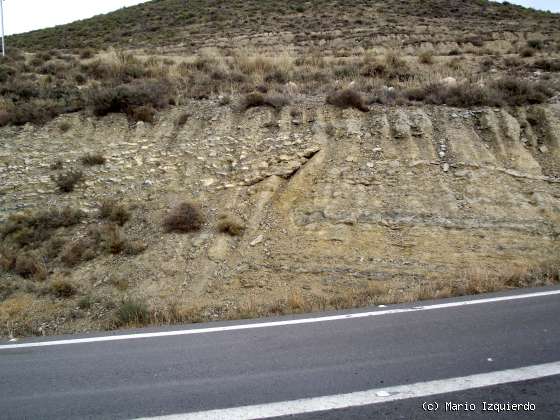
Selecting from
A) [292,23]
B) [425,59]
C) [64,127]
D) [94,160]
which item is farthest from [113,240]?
[292,23]

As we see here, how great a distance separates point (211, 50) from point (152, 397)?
2134cm

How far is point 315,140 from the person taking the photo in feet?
39.3

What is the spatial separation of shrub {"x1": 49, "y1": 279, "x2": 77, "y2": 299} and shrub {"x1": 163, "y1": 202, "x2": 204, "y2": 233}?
7.87 feet

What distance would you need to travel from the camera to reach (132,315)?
6.74 meters

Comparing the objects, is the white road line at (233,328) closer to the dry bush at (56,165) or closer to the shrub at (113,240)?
the shrub at (113,240)

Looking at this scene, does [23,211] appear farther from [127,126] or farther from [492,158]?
[492,158]

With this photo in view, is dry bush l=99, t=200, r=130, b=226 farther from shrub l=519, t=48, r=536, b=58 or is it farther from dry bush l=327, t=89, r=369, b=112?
shrub l=519, t=48, r=536, b=58

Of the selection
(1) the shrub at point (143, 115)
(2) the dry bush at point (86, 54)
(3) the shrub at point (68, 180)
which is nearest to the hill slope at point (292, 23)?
(2) the dry bush at point (86, 54)

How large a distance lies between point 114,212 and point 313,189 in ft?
16.1

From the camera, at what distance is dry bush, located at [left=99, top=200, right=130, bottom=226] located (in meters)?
10.2

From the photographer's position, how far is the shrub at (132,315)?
6.65 m

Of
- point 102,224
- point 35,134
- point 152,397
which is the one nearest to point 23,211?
point 102,224


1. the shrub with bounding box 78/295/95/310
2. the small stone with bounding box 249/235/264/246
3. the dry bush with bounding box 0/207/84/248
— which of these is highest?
the dry bush with bounding box 0/207/84/248

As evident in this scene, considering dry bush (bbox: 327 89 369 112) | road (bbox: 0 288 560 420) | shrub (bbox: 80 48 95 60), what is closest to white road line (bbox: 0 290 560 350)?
road (bbox: 0 288 560 420)
